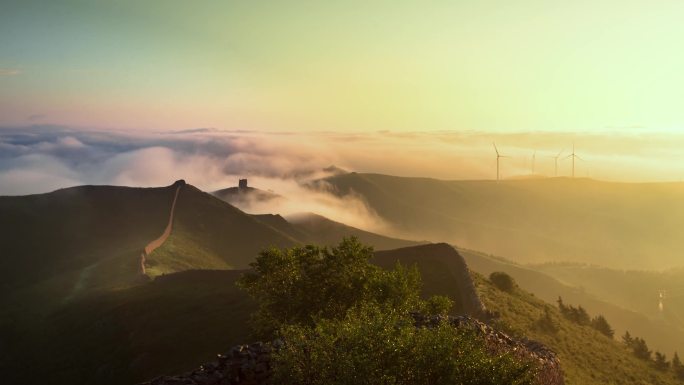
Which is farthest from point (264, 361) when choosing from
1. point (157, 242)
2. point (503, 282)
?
point (157, 242)

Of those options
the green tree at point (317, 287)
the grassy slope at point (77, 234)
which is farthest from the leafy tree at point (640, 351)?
the grassy slope at point (77, 234)

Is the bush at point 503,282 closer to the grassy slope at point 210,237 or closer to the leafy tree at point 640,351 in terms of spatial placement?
the leafy tree at point 640,351

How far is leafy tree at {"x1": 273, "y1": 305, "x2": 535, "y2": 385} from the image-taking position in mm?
21172

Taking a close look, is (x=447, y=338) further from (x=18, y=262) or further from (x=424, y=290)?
(x=18, y=262)

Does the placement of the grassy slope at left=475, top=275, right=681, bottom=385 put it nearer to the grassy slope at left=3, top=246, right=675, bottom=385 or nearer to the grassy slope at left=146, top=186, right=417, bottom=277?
the grassy slope at left=3, top=246, right=675, bottom=385

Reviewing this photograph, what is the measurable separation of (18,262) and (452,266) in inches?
4761

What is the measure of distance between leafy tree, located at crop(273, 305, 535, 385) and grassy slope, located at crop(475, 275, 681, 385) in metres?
33.1

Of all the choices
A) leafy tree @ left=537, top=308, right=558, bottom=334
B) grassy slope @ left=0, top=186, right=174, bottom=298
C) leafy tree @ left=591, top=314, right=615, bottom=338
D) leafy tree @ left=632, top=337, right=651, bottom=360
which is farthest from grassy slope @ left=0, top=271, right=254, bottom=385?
leafy tree @ left=591, top=314, right=615, bottom=338

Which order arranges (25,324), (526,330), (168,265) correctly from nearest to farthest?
(526,330)
(25,324)
(168,265)

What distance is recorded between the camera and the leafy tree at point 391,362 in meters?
21.2

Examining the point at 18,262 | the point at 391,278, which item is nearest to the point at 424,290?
the point at 391,278

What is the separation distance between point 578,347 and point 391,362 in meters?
51.6

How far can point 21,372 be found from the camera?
72.8m

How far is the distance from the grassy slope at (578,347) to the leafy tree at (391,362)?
3311 cm
